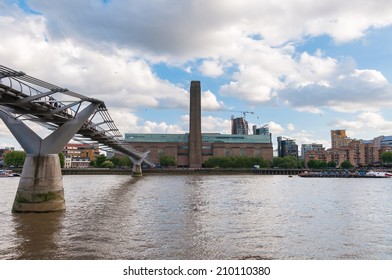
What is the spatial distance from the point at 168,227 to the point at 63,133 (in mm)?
11035

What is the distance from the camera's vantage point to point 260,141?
166625 millimetres

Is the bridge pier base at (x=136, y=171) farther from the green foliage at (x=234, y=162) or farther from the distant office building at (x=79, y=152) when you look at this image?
the distant office building at (x=79, y=152)

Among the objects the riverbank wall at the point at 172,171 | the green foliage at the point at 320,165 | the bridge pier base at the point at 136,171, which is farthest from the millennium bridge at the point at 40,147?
the green foliage at the point at 320,165

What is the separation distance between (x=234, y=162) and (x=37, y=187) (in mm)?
124147

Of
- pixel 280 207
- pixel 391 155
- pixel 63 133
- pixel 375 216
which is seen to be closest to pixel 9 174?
pixel 63 133

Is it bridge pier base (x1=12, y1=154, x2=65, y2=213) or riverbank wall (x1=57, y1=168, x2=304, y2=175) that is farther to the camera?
riverbank wall (x1=57, y1=168, x2=304, y2=175)

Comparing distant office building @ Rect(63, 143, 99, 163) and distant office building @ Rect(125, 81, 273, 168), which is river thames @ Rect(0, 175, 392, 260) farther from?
distant office building @ Rect(63, 143, 99, 163)

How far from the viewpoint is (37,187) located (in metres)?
23.7

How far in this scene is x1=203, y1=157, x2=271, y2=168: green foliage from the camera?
14450cm

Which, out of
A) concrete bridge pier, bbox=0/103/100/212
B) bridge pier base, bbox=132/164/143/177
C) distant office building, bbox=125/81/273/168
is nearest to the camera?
concrete bridge pier, bbox=0/103/100/212

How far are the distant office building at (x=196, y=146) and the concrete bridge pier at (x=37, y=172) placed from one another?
411ft

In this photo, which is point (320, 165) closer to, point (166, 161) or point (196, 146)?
point (196, 146)

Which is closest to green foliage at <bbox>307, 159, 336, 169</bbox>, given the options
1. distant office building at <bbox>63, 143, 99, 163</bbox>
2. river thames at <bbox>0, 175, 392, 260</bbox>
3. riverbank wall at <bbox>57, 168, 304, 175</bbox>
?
riverbank wall at <bbox>57, 168, 304, 175</bbox>

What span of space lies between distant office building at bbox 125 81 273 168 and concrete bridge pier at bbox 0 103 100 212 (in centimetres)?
12541
